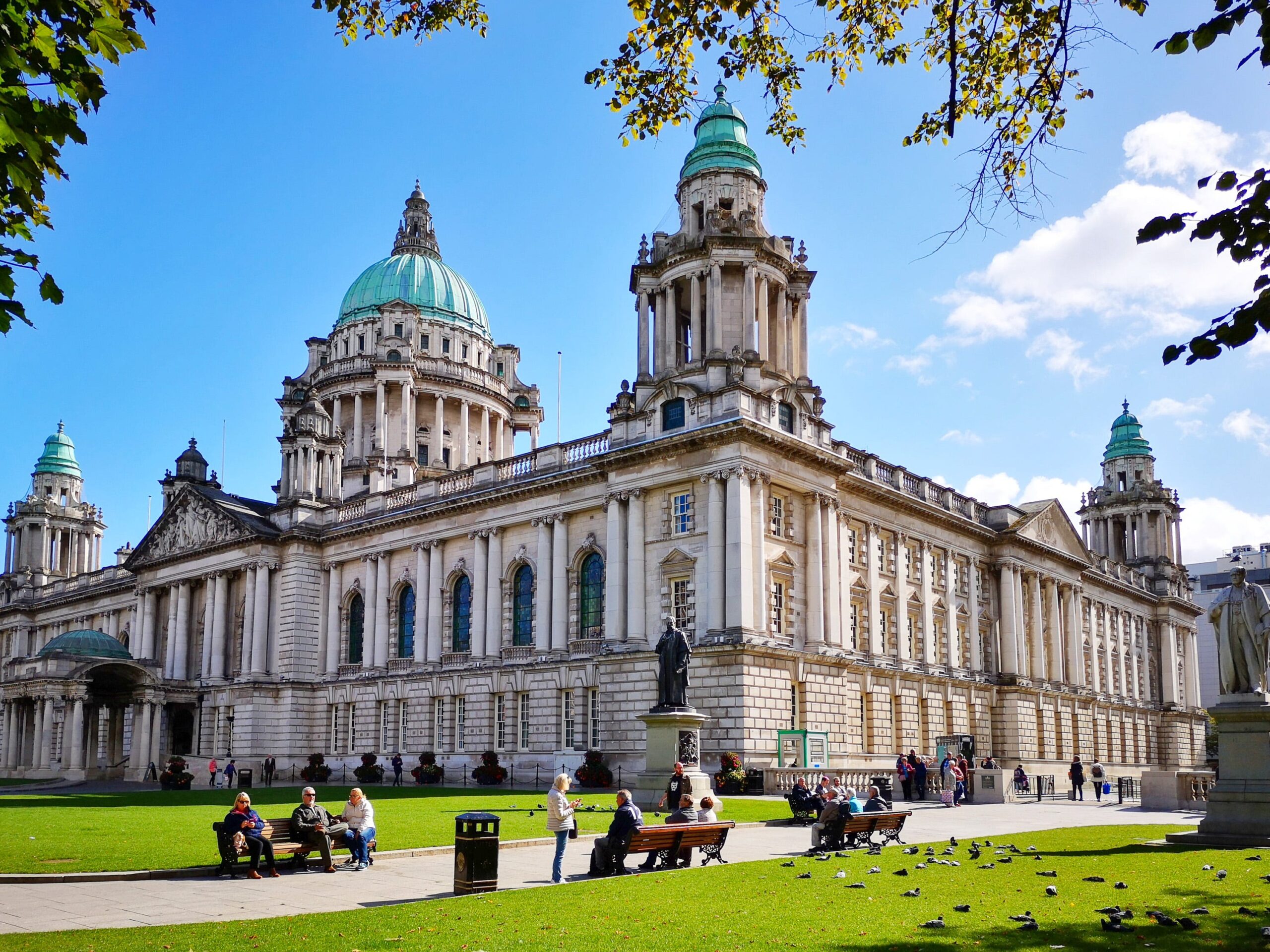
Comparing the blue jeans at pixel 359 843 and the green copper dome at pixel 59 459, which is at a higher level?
the green copper dome at pixel 59 459

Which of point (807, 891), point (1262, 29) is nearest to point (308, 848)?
point (807, 891)

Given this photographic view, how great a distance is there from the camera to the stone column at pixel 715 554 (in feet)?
143

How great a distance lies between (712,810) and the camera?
21.4m

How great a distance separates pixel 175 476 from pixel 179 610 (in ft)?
43.5

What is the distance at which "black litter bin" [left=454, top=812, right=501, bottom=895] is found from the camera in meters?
16.5

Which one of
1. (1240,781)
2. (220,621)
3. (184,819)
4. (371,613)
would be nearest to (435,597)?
(371,613)

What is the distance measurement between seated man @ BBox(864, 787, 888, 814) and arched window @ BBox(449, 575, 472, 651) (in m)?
35.3

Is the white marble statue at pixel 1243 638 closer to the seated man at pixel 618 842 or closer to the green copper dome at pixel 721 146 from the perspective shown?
the seated man at pixel 618 842

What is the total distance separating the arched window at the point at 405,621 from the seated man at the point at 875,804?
3960cm

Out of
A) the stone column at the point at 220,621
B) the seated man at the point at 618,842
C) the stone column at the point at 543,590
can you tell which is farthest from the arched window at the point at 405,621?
the seated man at the point at 618,842

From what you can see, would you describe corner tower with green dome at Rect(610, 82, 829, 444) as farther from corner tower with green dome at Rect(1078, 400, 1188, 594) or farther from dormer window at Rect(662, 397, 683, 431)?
corner tower with green dome at Rect(1078, 400, 1188, 594)

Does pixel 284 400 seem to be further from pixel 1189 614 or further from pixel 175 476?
pixel 1189 614

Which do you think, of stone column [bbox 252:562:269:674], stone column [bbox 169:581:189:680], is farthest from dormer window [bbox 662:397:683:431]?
stone column [bbox 169:581:189:680]

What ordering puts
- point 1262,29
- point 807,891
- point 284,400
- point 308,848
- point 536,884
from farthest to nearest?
point 284,400 < point 308,848 < point 536,884 < point 807,891 < point 1262,29
